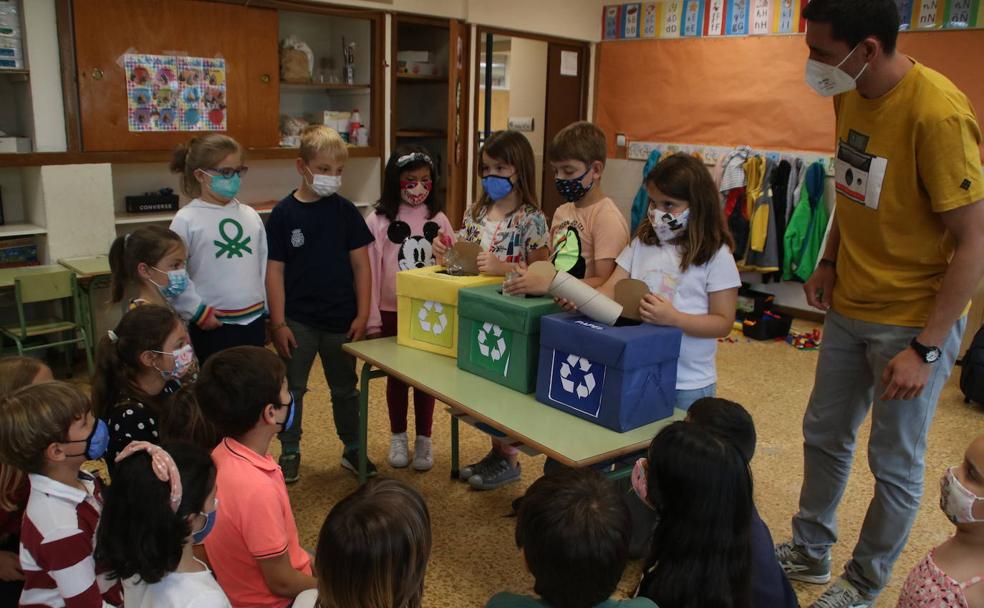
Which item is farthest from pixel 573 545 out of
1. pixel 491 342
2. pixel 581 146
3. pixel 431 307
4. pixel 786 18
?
pixel 786 18

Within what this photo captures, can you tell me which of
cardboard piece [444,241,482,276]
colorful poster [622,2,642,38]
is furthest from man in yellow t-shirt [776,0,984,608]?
colorful poster [622,2,642,38]

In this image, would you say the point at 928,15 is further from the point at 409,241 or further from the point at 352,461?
the point at 352,461

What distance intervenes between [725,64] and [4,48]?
15.4 feet

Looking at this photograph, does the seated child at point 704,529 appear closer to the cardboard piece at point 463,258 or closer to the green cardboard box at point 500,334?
the green cardboard box at point 500,334

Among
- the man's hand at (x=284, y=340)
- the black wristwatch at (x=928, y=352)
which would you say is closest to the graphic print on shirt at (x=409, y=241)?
the man's hand at (x=284, y=340)

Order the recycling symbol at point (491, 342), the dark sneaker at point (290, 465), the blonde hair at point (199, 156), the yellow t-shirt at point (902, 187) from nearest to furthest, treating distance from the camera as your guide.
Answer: the yellow t-shirt at point (902, 187) → the recycling symbol at point (491, 342) → the blonde hair at point (199, 156) → the dark sneaker at point (290, 465)

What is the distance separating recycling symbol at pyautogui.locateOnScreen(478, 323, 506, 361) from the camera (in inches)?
90.8

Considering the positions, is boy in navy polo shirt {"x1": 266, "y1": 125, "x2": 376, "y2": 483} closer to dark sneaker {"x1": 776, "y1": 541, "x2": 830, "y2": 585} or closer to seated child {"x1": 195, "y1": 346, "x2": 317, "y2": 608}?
seated child {"x1": 195, "y1": 346, "x2": 317, "y2": 608}

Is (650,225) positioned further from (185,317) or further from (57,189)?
(57,189)

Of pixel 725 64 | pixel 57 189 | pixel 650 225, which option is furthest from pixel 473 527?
pixel 725 64

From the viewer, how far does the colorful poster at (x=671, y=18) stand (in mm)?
6094

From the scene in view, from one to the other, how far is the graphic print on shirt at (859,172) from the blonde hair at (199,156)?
1.94 m

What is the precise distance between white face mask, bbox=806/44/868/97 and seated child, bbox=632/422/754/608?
103cm

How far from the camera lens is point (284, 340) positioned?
2.84 metres
